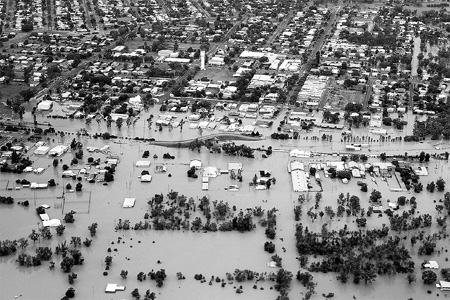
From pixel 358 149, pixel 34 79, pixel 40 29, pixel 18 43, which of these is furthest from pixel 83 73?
pixel 358 149

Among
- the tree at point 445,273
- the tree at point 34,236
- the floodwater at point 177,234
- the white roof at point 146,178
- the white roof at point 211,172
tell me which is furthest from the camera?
the white roof at point 211,172

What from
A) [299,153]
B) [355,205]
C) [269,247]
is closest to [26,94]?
[299,153]

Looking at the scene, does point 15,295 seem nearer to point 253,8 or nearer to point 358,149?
point 358,149

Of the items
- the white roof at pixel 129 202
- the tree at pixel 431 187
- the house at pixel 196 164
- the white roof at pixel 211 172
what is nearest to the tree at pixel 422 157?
the tree at pixel 431 187

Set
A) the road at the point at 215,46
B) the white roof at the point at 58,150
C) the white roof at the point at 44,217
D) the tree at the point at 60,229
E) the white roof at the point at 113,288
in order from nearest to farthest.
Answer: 1. the white roof at the point at 113,288
2. the tree at the point at 60,229
3. the white roof at the point at 44,217
4. the white roof at the point at 58,150
5. the road at the point at 215,46

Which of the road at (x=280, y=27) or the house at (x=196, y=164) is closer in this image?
the house at (x=196, y=164)

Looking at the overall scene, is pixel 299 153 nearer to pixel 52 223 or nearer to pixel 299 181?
pixel 299 181

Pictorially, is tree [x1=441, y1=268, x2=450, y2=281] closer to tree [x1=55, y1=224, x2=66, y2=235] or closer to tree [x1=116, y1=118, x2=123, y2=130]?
tree [x1=55, y1=224, x2=66, y2=235]

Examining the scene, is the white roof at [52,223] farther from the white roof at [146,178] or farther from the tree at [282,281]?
the tree at [282,281]

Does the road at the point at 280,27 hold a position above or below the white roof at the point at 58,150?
below

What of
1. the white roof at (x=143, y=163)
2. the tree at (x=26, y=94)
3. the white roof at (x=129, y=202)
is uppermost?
the white roof at (x=129, y=202)
